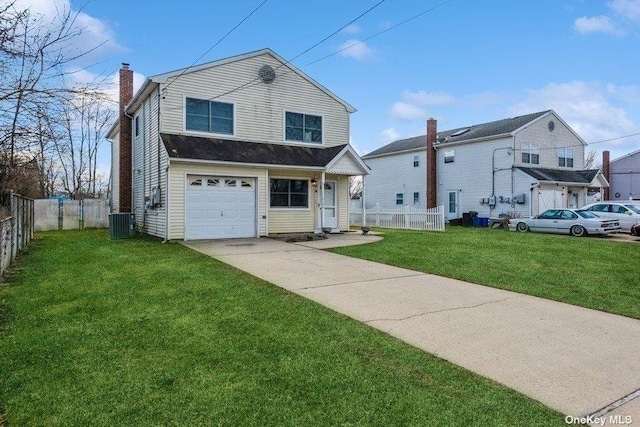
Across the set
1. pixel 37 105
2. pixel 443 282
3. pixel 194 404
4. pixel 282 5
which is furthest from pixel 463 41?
pixel 194 404

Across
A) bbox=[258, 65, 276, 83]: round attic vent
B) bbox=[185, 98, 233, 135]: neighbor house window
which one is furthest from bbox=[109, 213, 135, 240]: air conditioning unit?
bbox=[258, 65, 276, 83]: round attic vent

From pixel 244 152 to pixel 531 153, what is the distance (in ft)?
65.0

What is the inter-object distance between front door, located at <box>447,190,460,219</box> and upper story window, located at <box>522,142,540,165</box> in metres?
4.87

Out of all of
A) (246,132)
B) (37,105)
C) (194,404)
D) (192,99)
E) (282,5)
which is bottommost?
(194,404)

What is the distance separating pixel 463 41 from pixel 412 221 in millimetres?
10576

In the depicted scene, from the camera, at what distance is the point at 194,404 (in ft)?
10.8

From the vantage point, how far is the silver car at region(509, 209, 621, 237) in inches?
746

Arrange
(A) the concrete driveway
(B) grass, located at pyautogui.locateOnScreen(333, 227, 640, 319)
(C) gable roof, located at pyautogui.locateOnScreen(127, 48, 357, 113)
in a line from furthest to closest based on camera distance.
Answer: (C) gable roof, located at pyautogui.locateOnScreen(127, 48, 357, 113) → (B) grass, located at pyautogui.locateOnScreen(333, 227, 640, 319) → (A) the concrete driveway

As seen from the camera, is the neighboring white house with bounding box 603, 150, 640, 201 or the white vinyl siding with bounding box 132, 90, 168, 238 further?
the neighboring white house with bounding box 603, 150, 640, 201

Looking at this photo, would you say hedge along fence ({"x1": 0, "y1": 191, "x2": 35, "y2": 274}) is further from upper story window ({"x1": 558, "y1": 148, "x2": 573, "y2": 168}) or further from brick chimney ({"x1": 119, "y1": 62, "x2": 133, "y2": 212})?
upper story window ({"x1": 558, "y1": 148, "x2": 573, "y2": 168})

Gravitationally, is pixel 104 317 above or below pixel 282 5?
below

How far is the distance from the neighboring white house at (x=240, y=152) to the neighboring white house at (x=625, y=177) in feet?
90.2

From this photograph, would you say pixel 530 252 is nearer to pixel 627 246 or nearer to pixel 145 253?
pixel 627 246

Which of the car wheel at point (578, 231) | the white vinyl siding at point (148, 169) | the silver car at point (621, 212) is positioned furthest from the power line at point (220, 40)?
the silver car at point (621, 212)
